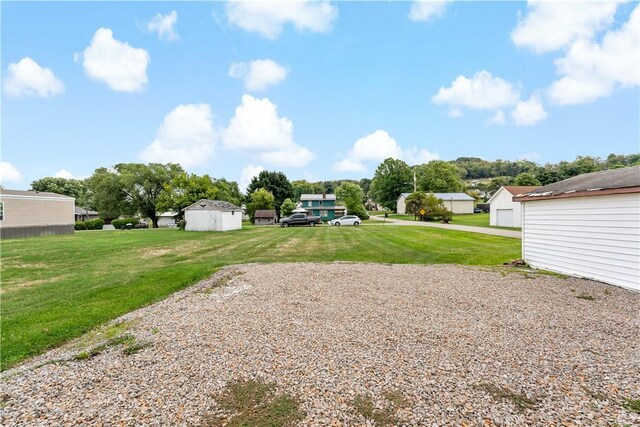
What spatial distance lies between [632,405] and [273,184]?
4908 cm

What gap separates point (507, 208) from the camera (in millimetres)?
25672

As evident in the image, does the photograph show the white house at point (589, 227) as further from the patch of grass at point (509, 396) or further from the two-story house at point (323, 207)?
the two-story house at point (323, 207)

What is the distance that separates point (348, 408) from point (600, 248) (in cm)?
901

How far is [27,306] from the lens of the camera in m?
6.49

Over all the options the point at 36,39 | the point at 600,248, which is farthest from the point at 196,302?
the point at 36,39

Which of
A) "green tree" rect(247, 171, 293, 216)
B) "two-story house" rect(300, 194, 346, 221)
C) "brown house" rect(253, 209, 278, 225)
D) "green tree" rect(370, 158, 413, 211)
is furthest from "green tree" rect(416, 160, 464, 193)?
"brown house" rect(253, 209, 278, 225)

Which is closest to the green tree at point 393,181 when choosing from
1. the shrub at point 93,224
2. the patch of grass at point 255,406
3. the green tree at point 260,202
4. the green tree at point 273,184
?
the green tree at point 273,184

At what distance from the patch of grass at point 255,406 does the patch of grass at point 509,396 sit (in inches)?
81.0

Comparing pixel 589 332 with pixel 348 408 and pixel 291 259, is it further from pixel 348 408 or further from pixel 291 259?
pixel 291 259

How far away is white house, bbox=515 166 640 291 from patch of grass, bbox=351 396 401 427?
321 inches

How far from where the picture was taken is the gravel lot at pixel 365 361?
292cm

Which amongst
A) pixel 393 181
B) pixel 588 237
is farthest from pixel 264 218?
pixel 588 237

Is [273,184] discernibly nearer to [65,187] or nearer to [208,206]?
[208,206]

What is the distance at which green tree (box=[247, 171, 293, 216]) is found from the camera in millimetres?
50125
